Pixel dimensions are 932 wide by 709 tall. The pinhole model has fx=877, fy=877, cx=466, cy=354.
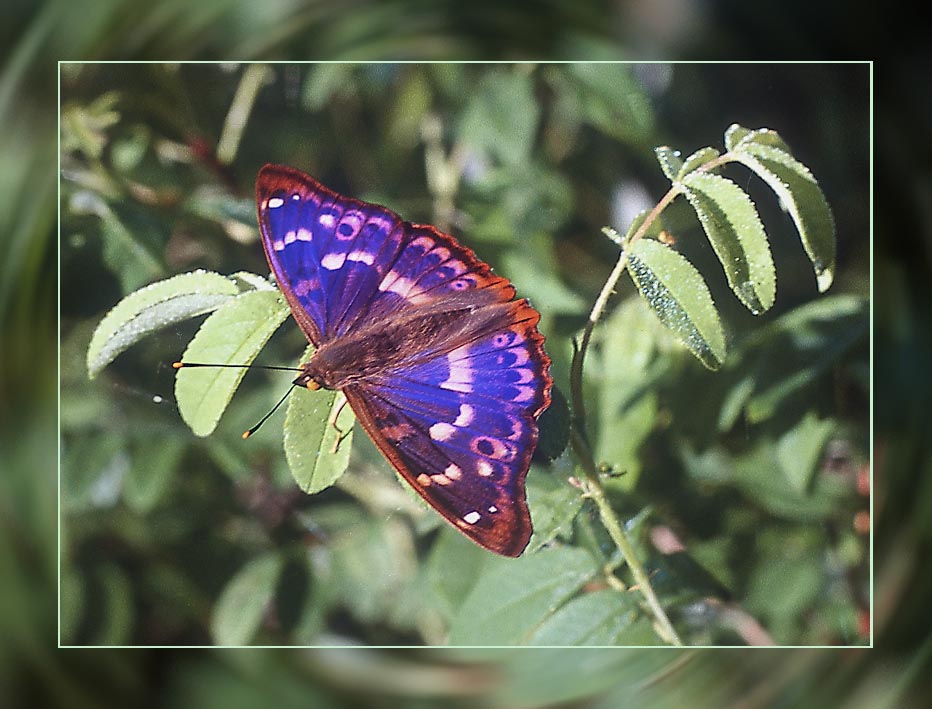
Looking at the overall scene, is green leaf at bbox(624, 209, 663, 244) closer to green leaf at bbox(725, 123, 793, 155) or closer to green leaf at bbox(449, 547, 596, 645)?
green leaf at bbox(725, 123, 793, 155)

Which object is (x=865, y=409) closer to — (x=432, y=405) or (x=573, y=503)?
(x=573, y=503)

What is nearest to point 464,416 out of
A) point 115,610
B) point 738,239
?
point 738,239

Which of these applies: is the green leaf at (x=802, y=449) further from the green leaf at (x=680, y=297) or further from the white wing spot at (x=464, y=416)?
the white wing spot at (x=464, y=416)

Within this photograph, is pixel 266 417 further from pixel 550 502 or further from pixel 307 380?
pixel 550 502

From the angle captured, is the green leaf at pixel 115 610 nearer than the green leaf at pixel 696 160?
No

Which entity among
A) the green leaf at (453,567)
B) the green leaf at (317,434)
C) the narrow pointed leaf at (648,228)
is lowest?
the green leaf at (453,567)

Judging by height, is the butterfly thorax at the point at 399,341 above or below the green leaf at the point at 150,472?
above

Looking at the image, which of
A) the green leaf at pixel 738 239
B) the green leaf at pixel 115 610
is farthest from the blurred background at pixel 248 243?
the green leaf at pixel 738 239
